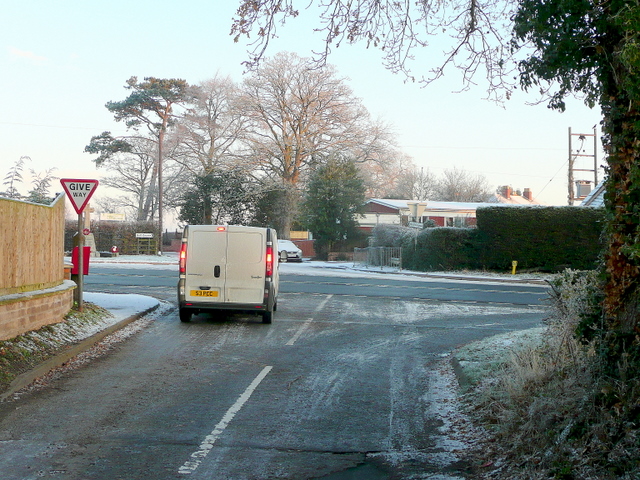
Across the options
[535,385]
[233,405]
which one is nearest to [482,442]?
[535,385]

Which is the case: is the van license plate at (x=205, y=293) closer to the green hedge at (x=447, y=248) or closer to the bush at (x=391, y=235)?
the green hedge at (x=447, y=248)

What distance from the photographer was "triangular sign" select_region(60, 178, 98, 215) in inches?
509

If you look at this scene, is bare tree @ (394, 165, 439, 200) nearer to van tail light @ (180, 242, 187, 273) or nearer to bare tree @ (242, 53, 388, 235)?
bare tree @ (242, 53, 388, 235)

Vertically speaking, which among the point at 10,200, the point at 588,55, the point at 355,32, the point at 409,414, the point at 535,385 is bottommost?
the point at 409,414

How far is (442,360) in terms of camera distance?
10734mm

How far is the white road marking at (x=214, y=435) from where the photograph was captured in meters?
5.39

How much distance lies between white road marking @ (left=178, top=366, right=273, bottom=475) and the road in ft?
0.04

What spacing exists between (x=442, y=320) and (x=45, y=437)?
36.0 ft

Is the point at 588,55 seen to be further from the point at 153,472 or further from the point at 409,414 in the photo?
the point at 153,472

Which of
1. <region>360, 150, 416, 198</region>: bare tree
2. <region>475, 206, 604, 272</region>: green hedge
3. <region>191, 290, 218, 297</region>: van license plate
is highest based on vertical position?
<region>360, 150, 416, 198</region>: bare tree

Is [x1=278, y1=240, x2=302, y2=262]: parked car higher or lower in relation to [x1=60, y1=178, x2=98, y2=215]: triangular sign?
lower

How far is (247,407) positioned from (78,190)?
24.1ft

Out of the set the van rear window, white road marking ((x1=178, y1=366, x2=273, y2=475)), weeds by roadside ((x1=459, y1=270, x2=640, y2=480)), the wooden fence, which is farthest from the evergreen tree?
weeds by roadside ((x1=459, y1=270, x2=640, y2=480))

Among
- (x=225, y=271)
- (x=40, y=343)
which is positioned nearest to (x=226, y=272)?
(x=225, y=271)
